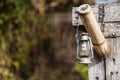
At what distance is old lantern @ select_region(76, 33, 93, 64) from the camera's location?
89.0 inches

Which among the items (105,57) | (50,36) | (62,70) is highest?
(105,57)

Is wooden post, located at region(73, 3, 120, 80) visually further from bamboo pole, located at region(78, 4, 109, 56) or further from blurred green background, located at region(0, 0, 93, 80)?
blurred green background, located at region(0, 0, 93, 80)

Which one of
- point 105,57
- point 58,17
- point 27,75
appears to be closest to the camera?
point 105,57

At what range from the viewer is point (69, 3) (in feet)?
20.0

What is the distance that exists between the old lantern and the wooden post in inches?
3.7

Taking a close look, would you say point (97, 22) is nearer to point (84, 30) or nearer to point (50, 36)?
point (84, 30)

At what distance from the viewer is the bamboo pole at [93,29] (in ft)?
6.95

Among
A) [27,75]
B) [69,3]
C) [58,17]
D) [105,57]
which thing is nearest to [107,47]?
[105,57]

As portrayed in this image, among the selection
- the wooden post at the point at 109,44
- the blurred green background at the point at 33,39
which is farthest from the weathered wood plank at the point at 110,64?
the blurred green background at the point at 33,39

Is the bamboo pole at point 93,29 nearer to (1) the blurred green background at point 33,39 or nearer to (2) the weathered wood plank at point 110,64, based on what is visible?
(2) the weathered wood plank at point 110,64

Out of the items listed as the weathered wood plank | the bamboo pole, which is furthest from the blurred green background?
the bamboo pole

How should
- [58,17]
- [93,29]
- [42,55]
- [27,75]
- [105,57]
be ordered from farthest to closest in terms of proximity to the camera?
[58,17]
[42,55]
[27,75]
[105,57]
[93,29]

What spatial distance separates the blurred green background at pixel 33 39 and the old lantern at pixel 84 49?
6.77 feet

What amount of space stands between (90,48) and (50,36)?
4.56 meters
